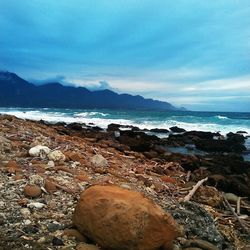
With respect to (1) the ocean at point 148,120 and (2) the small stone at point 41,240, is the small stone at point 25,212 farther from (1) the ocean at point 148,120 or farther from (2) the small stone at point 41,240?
(1) the ocean at point 148,120

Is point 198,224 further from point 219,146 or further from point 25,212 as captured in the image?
point 219,146

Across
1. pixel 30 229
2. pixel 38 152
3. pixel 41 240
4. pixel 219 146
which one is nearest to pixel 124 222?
pixel 41 240

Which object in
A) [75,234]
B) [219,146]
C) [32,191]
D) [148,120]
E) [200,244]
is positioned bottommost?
[148,120]

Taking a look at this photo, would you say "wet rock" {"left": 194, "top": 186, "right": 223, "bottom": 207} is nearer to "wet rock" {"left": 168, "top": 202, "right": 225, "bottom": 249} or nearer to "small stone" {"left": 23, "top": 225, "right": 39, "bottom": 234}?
"wet rock" {"left": 168, "top": 202, "right": 225, "bottom": 249}

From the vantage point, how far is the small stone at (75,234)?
156 inches

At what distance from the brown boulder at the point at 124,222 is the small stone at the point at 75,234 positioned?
5 centimetres

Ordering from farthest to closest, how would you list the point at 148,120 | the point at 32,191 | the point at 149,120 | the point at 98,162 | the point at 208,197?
1. the point at 149,120
2. the point at 148,120
3. the point at 98,162
4. the point at 208,197
5. the point at 32,191

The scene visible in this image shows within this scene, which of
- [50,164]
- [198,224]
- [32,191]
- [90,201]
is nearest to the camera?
[90,201]

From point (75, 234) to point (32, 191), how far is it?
1151 mm

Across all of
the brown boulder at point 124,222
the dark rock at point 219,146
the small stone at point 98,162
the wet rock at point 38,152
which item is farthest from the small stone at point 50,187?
the dark rock at point 219,146

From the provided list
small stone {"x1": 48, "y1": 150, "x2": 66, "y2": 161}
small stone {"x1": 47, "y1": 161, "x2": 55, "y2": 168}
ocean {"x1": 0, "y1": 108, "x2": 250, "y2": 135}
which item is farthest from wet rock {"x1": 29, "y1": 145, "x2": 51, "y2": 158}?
ocean {"x1": 0, "y1": 108, "x2": 250, "y2": 135}

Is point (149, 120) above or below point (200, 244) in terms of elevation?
below

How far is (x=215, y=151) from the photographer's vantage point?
17.6 metres

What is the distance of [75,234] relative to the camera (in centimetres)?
402
